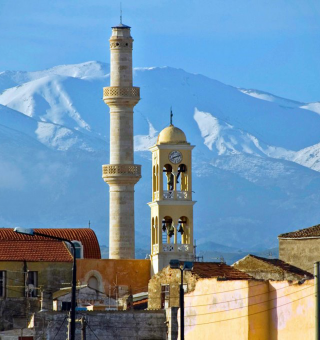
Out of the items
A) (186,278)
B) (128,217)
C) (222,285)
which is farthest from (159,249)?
(222,285)

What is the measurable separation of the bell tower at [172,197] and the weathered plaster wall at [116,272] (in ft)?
2.71

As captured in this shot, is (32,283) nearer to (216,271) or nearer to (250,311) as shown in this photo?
(216,271)

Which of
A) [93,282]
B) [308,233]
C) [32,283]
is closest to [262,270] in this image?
[308,233]

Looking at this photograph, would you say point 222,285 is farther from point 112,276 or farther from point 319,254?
point 112,276

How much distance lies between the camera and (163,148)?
79.7m

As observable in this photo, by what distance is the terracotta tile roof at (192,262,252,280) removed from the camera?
192ft

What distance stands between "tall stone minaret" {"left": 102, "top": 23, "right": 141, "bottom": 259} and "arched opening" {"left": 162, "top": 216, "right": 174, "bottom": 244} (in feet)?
21.4

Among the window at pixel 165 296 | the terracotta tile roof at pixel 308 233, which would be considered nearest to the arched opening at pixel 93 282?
the terracotta tile roof at pixel 308 233

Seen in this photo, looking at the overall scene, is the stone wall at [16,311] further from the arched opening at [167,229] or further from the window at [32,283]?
the arched opening at [167,229]

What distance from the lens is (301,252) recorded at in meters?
66.2

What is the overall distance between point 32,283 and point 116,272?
7.99 metres

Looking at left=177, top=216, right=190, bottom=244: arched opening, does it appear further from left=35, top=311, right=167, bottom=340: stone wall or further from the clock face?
left=35, top=311, right=167, bottom=340: stone wall

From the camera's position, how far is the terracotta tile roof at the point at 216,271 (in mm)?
58544

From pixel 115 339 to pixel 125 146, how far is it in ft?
113
